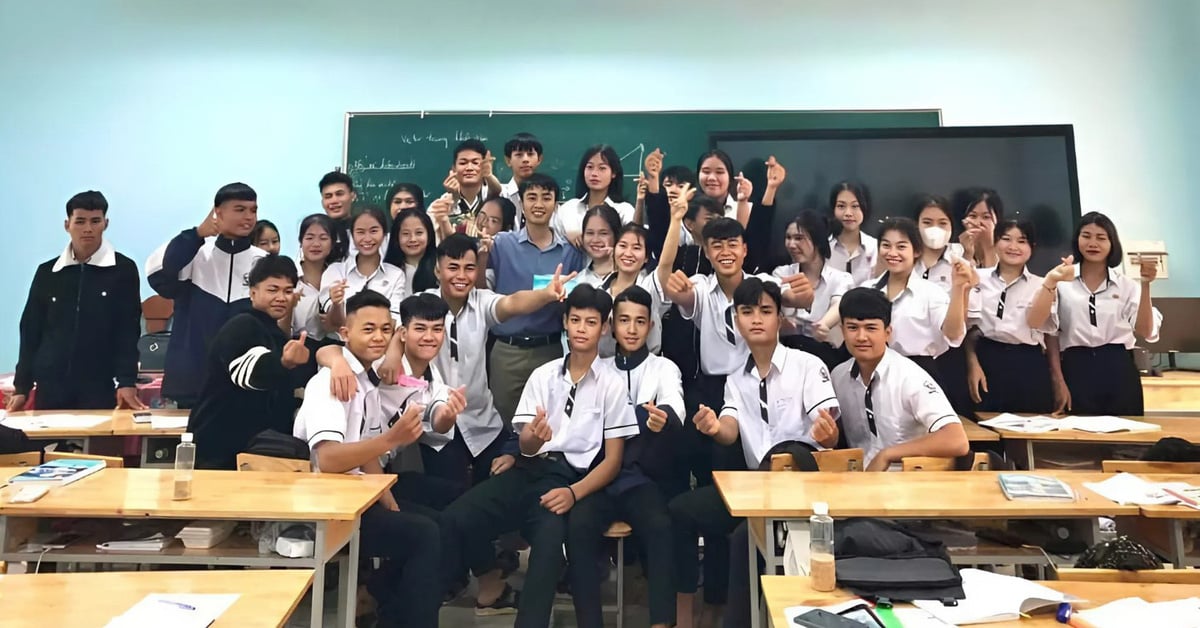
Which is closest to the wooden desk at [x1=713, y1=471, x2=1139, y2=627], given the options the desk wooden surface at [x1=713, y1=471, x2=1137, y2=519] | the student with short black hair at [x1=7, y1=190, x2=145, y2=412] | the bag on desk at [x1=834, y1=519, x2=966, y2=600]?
the desk wooden surface at [x1=713, y1=471, x2=1137, y2=519]

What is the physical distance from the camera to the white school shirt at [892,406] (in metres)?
2.69

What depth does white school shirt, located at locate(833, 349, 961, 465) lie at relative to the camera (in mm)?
2693

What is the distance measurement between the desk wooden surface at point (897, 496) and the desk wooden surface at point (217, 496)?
44.4 inches

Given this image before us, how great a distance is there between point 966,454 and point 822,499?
107 centimetres

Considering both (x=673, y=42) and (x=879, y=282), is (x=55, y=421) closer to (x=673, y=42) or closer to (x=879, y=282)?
(x=879, y=282)

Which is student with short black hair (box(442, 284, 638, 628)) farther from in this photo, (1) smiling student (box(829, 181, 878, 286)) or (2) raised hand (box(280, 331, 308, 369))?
(1) smiling student (box(829, 181, 878, 286))

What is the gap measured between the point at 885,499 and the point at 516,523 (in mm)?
1409

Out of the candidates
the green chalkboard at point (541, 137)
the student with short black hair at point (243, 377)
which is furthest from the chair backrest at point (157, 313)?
the student with short black hair at point (243, 377)

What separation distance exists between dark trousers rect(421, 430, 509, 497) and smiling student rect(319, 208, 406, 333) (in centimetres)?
75

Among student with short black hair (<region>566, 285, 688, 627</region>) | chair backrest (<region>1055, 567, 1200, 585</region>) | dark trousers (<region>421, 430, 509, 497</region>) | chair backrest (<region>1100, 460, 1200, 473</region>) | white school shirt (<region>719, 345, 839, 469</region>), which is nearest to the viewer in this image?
chair backrest (<region>1055, 567, 1200, 585</region>)

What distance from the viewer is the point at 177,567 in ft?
8.47

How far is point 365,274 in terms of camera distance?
3412mm

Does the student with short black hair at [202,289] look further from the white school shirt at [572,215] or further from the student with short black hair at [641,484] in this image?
the student with short black hair at [641,484]

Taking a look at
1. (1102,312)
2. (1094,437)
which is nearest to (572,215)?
(1094,437)
